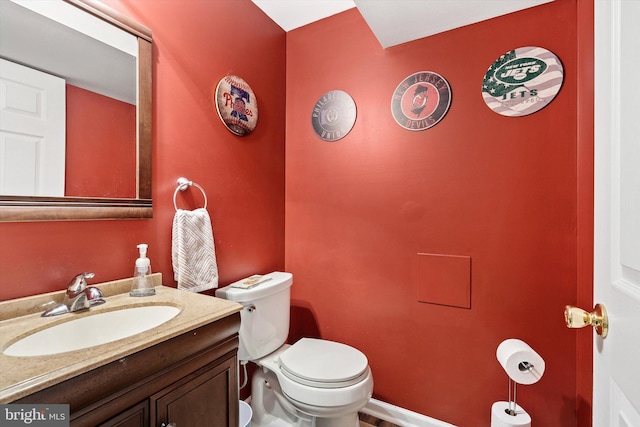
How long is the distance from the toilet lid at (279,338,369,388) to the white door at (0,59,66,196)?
3.79 ft

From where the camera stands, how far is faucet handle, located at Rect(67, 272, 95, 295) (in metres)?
0.93

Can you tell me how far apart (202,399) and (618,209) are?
1.12m

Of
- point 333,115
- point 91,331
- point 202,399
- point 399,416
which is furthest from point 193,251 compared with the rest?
point 399,416

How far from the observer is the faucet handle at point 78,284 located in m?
0.93

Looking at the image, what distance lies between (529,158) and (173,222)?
1.70 metres

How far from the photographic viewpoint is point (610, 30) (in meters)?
0.58

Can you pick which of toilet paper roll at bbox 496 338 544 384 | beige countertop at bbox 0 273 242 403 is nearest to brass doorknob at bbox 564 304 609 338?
toilet paper roll at bbox 496 338 544 384

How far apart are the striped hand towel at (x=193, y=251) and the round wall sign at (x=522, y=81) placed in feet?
5.02

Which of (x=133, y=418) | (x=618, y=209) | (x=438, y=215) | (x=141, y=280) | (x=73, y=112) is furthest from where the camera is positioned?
(x=438, y=215)

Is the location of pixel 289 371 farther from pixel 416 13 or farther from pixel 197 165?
pixel 416 13

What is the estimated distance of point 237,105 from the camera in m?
1.63

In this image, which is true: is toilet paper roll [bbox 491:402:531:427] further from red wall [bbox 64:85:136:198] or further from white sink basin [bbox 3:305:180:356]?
red wall [bbox 64:85:136:198]

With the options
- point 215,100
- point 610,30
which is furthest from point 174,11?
point 610,30

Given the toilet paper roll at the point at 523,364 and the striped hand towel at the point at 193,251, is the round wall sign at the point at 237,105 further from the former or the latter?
the toilet paper roll at the point at 523,364
